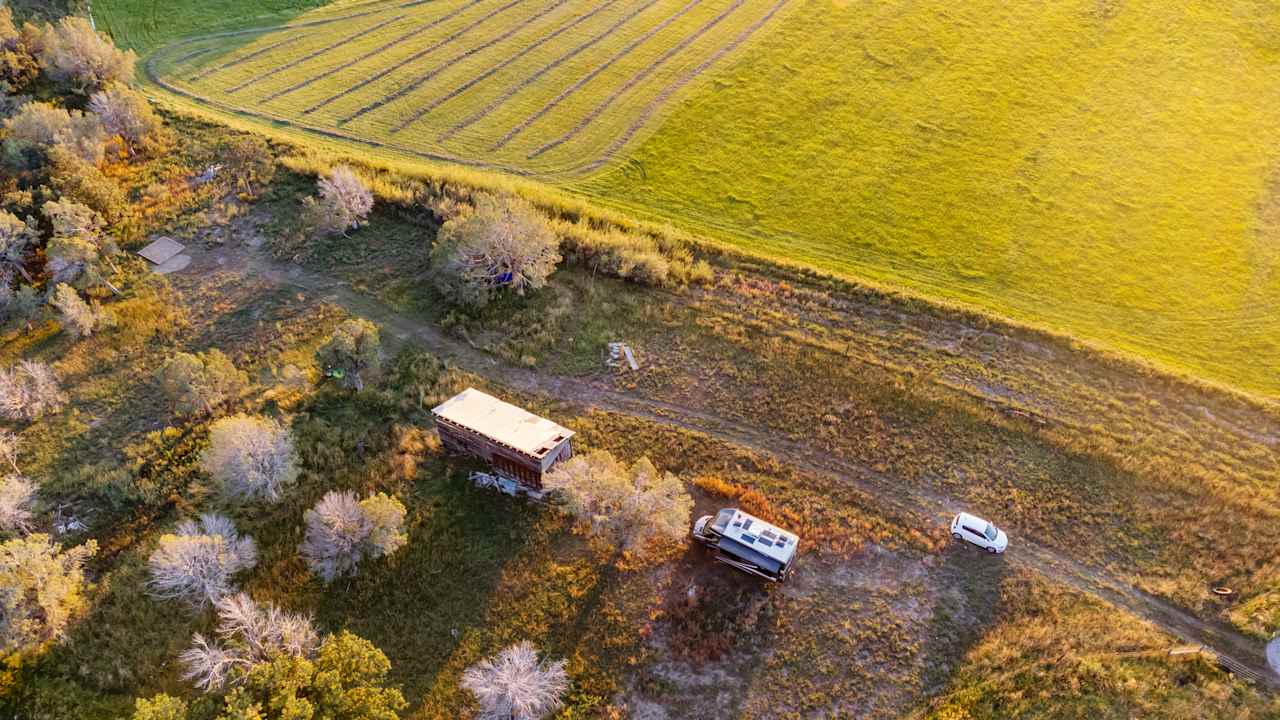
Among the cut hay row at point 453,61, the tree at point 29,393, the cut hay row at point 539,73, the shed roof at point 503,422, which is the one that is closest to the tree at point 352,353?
the shed roof at point 503,422

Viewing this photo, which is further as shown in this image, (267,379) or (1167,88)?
(1167,88)

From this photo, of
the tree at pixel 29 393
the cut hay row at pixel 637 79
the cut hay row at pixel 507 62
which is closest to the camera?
the tree at pixel 29 393

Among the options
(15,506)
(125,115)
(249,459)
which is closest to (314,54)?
(125,115)

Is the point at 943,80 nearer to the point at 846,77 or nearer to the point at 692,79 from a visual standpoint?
the point at 846,77

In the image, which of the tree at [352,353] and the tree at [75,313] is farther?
the tree at [75,313]

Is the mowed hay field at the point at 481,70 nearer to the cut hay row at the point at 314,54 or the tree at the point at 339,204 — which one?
the cut hay row at the point at 314,54

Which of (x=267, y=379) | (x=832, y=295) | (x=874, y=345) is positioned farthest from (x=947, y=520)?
(x=267, y=379)
